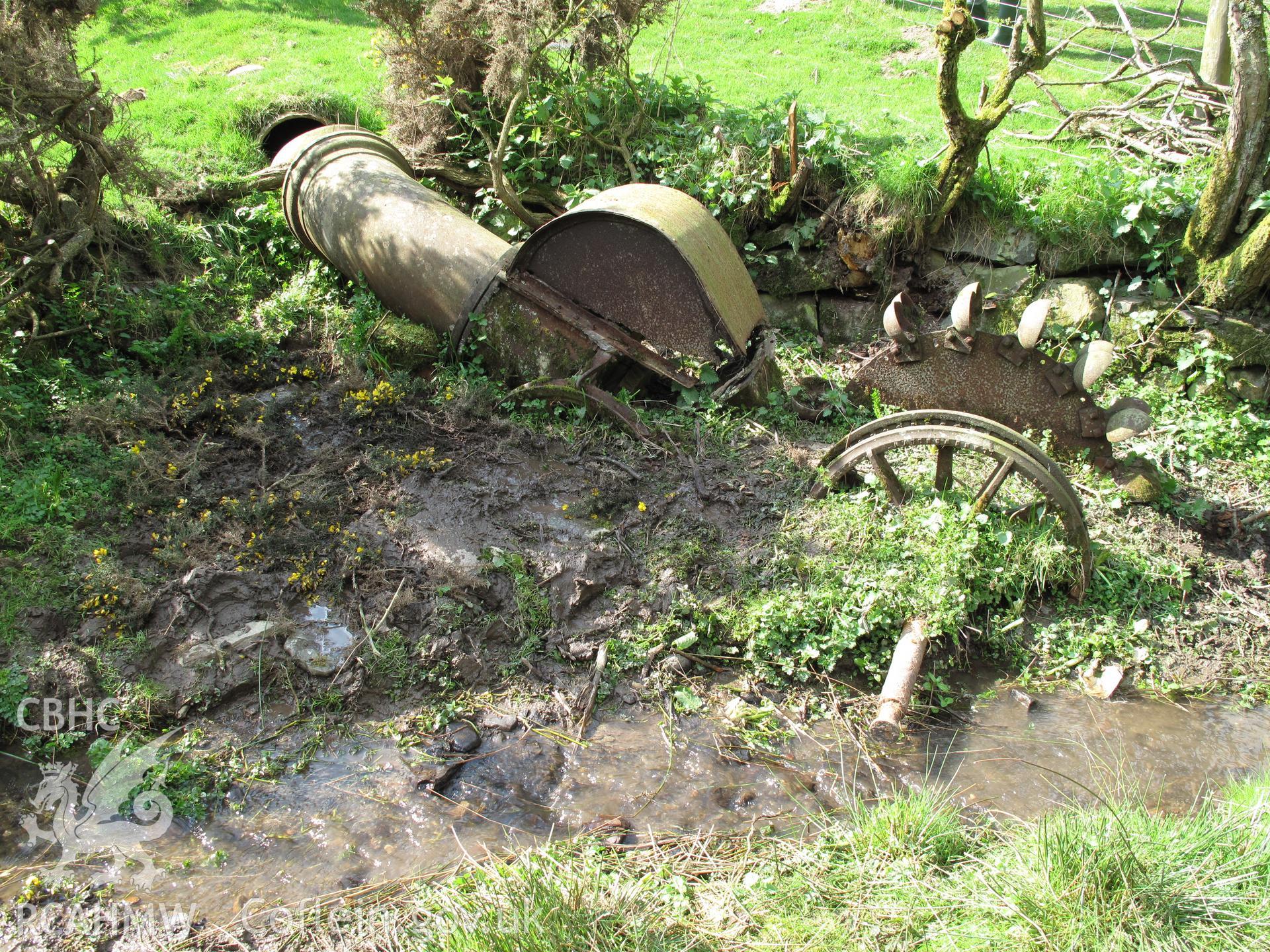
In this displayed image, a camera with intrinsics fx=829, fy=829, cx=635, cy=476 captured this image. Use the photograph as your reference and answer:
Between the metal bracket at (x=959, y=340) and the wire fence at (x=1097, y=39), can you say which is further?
the wire fence at (x=1097, y=39)

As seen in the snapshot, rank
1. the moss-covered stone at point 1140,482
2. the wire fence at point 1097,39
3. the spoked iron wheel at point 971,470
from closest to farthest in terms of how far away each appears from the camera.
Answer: the spoked iron wheel at point 971,470 < the moss-covered stone at point 1140,482 < the wire fence at point 1097,39

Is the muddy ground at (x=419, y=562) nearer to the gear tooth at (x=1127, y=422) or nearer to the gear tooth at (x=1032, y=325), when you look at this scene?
Result: the gear tooth at (x=1127, y=422)

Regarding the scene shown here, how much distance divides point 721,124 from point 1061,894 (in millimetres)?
6292

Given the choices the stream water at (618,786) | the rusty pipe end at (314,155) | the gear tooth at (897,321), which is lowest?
the stream water at (618,786)

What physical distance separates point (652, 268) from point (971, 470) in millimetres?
2225

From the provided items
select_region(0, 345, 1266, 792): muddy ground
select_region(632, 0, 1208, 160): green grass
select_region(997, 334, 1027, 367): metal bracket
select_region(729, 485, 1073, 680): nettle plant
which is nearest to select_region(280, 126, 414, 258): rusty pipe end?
select_region(0, 345, 1266, 792): muddy ground

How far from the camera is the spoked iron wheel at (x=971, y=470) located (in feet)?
13.0

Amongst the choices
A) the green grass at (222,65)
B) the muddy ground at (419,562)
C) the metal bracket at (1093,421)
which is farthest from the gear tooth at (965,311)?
the green grass at (222,65)

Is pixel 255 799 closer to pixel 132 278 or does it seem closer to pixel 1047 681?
pixel 1047 681

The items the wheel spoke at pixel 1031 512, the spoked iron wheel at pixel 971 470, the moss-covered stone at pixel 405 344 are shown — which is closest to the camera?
the spoked iron wheel at pixel 971 470

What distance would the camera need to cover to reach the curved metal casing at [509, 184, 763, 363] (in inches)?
193

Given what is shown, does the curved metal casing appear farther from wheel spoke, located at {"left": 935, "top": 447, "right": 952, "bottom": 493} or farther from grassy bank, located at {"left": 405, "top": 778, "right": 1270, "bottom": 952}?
grassy bank, located at {"left": 405, "top": 778, "right": 1270, "bottom": 952}

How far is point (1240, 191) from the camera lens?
213 inches

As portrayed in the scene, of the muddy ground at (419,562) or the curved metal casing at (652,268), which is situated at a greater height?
the curved metal casing at (652,268)
